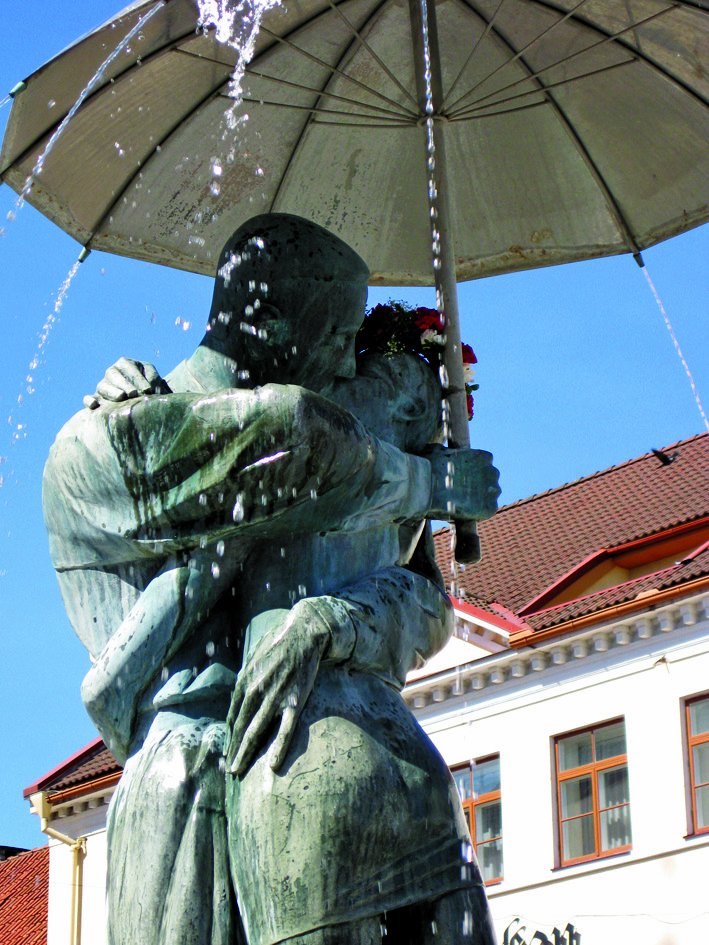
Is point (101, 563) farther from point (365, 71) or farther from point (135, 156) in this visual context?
point (365, 71)

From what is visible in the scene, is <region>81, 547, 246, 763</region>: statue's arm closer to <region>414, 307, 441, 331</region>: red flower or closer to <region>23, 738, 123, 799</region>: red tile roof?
<region>414, 307, 441, 331</region>: red flower

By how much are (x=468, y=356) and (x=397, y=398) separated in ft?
1.30

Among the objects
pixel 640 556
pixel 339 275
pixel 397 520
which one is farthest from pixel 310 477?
pixel 640 556

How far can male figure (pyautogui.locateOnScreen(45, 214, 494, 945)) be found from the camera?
11.3 feet

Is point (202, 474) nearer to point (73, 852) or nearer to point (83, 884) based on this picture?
point (73, 852)

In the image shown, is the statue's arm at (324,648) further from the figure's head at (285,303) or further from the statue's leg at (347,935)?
the figure's head at (285,303)

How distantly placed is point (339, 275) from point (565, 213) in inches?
49.2

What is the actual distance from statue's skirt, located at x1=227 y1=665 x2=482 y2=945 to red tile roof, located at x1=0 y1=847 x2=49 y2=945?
2626 cm

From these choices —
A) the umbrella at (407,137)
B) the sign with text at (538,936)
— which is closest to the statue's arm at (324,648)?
the umbrella at (407,137)

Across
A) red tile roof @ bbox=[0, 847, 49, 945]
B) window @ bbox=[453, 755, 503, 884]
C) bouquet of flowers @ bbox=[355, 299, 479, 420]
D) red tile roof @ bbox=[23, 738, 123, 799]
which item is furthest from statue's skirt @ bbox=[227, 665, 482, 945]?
red tile roof @ bbox=[0, 847, 49, 945]

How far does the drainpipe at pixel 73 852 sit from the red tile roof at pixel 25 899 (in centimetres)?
137

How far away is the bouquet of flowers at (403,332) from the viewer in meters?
4.24

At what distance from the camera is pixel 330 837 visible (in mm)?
3344

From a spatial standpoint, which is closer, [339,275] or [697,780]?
[339,275]
